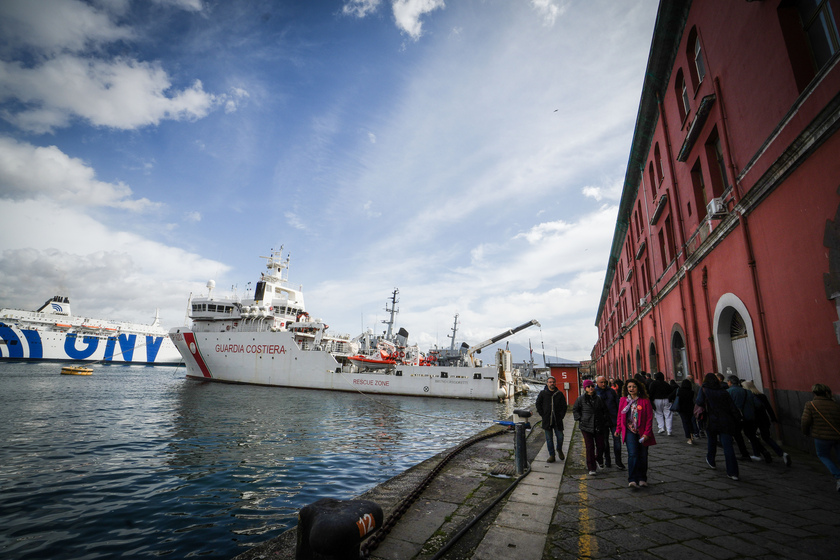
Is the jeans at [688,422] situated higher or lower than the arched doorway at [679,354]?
lower

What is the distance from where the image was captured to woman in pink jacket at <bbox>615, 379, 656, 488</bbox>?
4.88 meters

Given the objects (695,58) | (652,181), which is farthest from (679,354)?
(695,58)

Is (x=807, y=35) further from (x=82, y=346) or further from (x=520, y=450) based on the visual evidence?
(x=82, y=346)

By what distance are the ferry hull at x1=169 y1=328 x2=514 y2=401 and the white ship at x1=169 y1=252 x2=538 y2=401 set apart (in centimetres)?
7

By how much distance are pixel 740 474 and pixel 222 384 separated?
115ft

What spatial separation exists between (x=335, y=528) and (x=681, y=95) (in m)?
14.5

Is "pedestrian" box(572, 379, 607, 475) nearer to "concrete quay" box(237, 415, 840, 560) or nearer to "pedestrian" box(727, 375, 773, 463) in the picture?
"concrete quay" box(237, 415, 840, 560)

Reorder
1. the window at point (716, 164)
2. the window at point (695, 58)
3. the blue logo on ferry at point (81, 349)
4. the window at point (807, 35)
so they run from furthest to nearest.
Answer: the blue logo on ferry at point (81, 349)
the window at point (695, 58)
the window at point (716, 164)
the window at point (807, 35)

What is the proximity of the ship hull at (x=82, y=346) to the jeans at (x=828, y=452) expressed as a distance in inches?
2912

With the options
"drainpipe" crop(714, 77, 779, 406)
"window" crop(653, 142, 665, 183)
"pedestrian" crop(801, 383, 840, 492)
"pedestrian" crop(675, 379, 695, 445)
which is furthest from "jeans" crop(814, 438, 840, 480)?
"window" crop(653, 142, 665, 183)

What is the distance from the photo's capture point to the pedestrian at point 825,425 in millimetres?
4277

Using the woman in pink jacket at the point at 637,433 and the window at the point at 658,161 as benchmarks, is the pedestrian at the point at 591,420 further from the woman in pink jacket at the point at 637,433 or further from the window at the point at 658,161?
the window at the point at 658,161

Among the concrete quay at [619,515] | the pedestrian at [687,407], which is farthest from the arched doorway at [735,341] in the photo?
the concrete quay at [619,515]

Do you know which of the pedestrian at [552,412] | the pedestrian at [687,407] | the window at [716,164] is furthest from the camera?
the window at [716,164]
